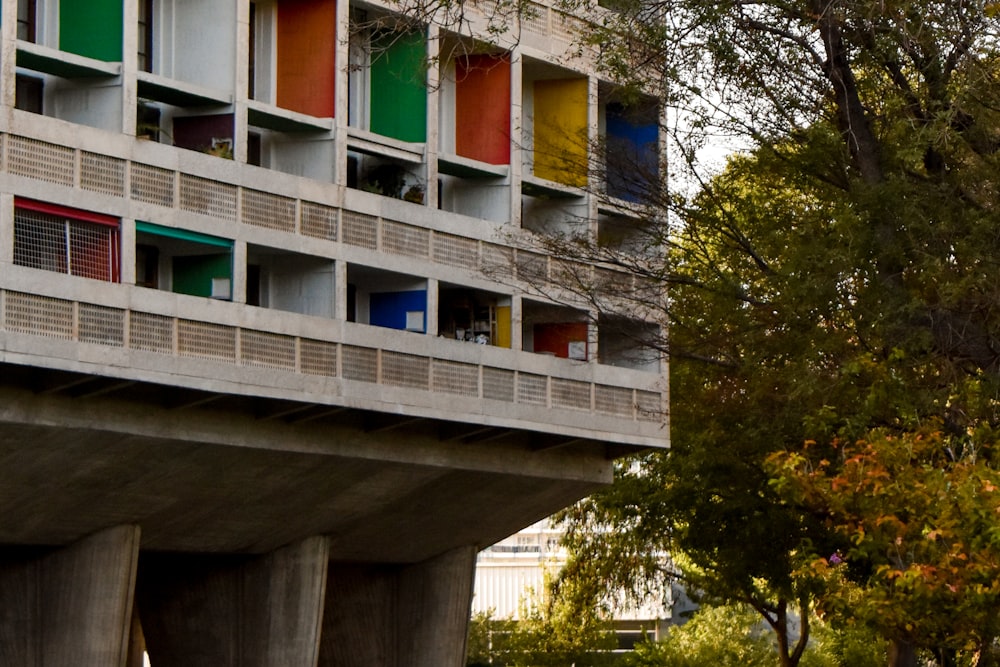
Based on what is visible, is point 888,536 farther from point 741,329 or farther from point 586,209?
point 586,209

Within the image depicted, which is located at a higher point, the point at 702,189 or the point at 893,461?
the point at 702,189

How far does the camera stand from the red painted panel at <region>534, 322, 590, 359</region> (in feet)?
126

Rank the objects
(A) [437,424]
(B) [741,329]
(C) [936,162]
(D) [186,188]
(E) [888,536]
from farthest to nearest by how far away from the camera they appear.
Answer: (A) [437,424], (D) [186,188], (B) [741,329], (C) [936,162], (E) [888,536]

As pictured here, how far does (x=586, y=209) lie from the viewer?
1505 inches

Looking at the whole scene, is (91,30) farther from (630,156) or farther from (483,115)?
(630,156)

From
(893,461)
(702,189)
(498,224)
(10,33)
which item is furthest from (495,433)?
(893,461)

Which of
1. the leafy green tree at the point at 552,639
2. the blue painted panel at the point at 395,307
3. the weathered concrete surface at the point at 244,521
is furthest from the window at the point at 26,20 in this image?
the leafy green tree at the point at 552,639

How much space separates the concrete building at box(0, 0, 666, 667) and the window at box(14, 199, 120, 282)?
0.04 metres

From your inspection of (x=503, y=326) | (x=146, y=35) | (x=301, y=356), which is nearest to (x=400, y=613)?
(x=503, y=326)

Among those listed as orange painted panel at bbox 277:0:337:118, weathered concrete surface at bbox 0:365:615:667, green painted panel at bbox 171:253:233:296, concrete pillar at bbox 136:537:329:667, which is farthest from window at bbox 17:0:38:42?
concrete pillar at bbox 136:537:329:667

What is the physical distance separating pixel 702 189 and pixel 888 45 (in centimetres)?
864

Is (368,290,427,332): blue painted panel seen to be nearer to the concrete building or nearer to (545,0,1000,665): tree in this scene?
the concrete building

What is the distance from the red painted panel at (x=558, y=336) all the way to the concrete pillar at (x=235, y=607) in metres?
5.22

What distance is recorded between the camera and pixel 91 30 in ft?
100
